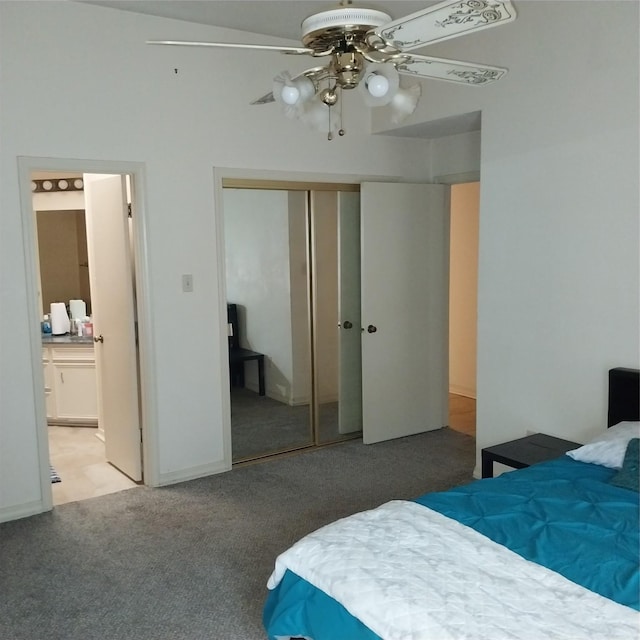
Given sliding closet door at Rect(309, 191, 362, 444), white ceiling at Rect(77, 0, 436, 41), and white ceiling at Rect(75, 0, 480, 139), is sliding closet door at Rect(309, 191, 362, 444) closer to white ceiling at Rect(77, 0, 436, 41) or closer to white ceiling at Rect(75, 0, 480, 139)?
white ceiling at Rect(75, 0, 480, 139)

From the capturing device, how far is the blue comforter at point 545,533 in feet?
6.33

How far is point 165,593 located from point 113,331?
6.71 feet

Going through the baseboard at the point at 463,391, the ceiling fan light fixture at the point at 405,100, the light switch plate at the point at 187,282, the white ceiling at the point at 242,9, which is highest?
the white ceiling at the point at 242,9

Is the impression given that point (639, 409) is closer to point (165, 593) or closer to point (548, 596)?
point (548, 596)

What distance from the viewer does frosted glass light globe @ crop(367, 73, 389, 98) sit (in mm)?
2016

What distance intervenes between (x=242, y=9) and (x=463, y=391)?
421 cm

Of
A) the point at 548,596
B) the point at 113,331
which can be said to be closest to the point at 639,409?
the point at 548,596

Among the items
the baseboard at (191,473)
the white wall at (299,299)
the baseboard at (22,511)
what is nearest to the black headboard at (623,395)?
the white wall at (299,299)

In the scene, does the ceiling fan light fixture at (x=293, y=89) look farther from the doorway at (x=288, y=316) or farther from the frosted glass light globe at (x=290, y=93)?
the doorway at (x=288, y=316)

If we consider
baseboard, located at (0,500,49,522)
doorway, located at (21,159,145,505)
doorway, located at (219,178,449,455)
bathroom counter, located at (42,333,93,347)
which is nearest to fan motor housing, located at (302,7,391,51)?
doorway, located at (21,159,145,505)

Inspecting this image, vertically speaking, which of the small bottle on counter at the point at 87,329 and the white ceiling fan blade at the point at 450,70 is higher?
the white ceiling fan blade at the point at 450,70

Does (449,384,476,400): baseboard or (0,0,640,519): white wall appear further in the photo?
(449,384,476,400): baseboard

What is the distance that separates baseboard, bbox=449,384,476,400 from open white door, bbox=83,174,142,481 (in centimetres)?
348

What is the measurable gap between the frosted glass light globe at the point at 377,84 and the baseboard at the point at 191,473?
299cm
